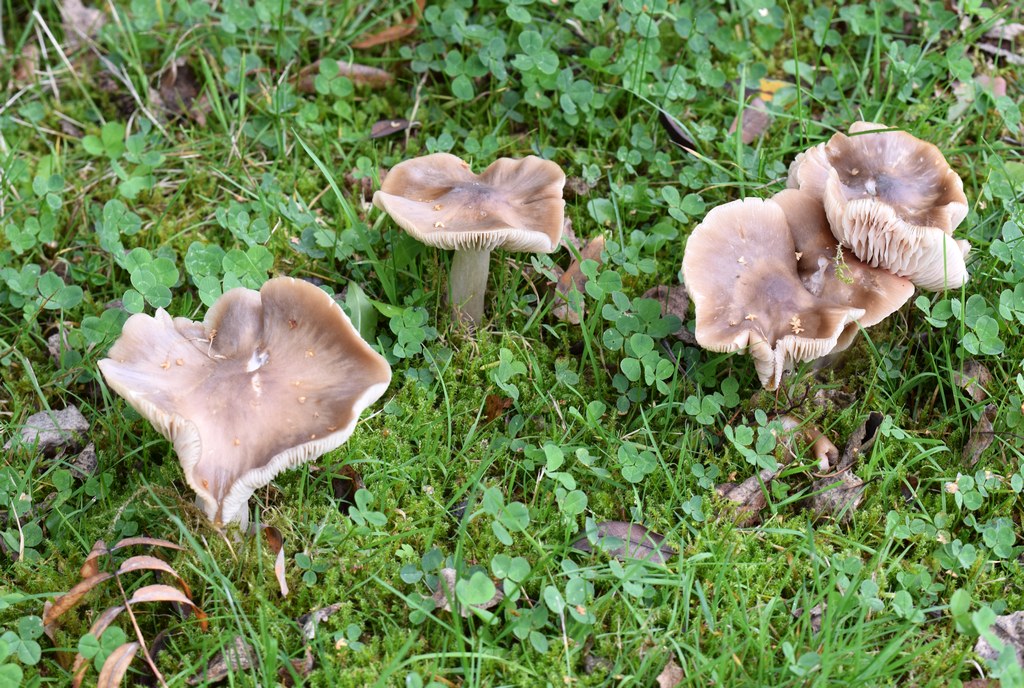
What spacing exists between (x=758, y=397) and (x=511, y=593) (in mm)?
1401

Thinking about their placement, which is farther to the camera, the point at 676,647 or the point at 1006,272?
the point at 1006,272

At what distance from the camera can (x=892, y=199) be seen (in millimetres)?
3676

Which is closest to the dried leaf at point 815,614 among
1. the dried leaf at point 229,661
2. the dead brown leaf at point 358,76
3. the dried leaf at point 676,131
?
the dried leaf at point 229,661

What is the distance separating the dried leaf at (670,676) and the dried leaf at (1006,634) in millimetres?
1053

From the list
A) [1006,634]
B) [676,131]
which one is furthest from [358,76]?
[1006,634]

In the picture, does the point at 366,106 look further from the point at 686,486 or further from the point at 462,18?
the point at 686,486

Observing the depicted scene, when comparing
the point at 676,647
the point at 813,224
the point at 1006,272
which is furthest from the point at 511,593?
the point at 1006,272

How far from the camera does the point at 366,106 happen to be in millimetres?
4742

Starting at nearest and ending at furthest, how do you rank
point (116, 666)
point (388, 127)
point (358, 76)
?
point (116, 666) < point (388, 127) < point (358, 76)

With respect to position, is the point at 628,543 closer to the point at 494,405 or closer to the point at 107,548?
the point at 494,405

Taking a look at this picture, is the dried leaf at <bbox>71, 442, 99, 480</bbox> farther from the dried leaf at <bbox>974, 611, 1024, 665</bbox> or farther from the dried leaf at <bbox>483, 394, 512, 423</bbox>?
the dried leaf at <bbox>974, 611, 1024, 665</bbox>

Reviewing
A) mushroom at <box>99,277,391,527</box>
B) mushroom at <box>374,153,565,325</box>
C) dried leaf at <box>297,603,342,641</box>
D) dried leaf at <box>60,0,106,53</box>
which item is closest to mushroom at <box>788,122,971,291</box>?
mushroom at <box>374,153,565,325</box>

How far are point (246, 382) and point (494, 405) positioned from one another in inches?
41.5

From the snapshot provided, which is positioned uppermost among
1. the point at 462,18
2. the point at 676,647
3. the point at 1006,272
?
the point at 462,18
